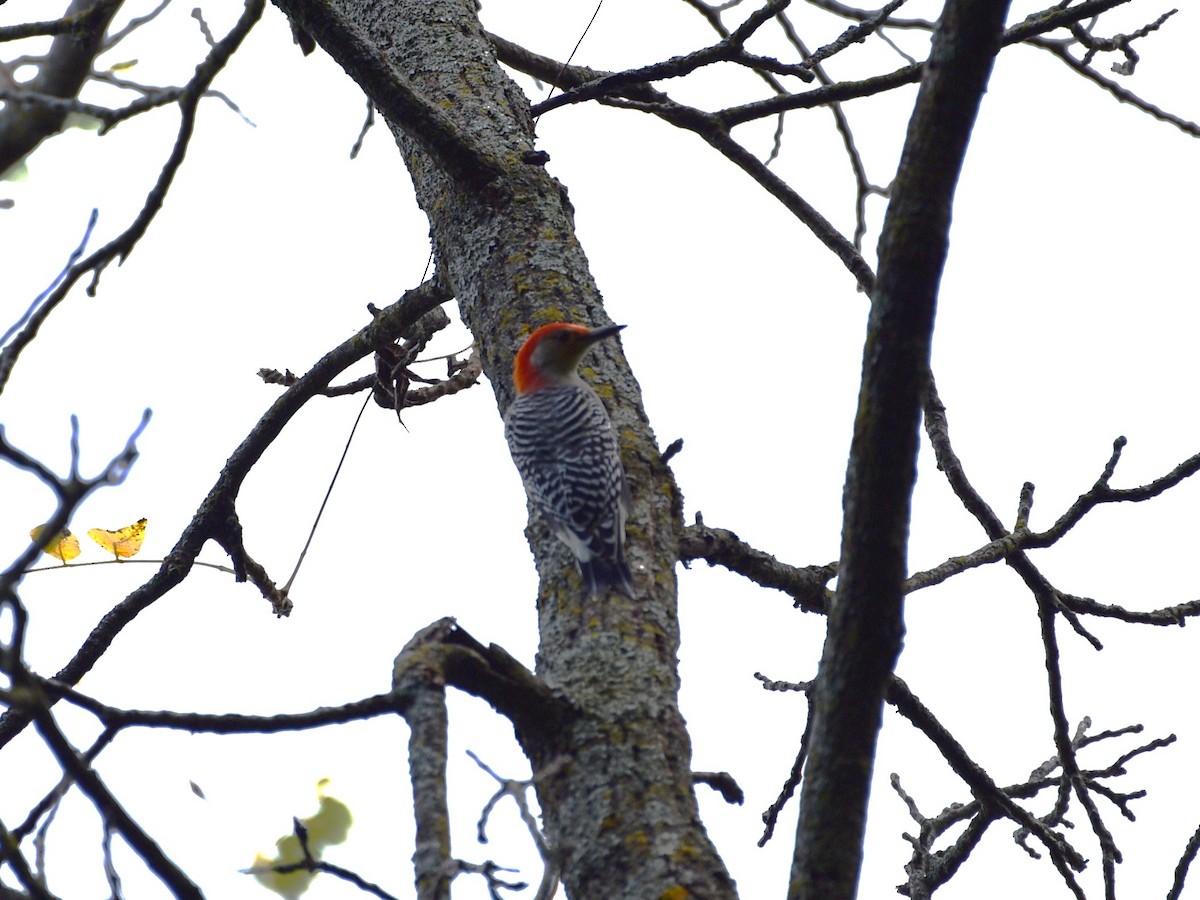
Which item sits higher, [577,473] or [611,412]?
[577,473]

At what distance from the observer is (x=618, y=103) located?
509cm

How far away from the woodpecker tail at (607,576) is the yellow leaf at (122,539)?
7.01 ft

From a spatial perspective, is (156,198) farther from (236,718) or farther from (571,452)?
(571,452)

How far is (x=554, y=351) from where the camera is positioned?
185 inches

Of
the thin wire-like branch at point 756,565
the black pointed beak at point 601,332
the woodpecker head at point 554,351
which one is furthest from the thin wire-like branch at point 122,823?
the black pointed beak at point 601,332

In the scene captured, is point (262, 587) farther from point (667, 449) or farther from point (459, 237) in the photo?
point (667, 449)

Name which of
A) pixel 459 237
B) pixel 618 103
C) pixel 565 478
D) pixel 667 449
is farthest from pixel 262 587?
pixel 618 103

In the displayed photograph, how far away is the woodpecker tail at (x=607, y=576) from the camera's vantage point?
3.41 m

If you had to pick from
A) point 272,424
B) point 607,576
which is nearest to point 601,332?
point 607,576

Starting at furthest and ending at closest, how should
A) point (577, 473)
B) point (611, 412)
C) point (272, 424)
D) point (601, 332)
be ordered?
point (577, 473) < point (272, 424) < point (601, 332) < point (611, 412)

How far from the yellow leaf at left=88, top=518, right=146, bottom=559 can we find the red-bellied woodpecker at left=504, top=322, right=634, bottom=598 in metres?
1.51

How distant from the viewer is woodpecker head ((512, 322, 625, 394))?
4191 millimetres

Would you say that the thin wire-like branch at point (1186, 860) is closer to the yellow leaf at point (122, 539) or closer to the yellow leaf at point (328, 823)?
the yellow leaf at point (328, 823)

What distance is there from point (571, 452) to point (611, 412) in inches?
51.4
